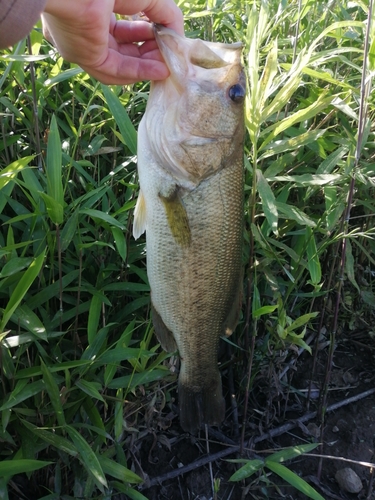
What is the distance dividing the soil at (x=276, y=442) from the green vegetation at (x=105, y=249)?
158 mm

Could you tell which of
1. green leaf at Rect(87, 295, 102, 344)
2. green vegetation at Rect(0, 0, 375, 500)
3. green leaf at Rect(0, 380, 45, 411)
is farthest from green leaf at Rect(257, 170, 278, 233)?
green leaf at Rect(0, 380, 45, 411)

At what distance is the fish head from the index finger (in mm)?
33

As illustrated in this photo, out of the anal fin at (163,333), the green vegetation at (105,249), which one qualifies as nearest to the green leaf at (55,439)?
the green vegetation at (105,249)

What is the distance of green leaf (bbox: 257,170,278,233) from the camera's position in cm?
168

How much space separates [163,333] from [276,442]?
972 mm

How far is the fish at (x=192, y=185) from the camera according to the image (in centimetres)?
154

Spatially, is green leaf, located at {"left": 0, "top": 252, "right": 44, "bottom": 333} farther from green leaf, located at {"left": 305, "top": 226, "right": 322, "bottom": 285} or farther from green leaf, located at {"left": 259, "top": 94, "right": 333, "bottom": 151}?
green leaf, located at {"left": 305, "top": 226, "right": 322, "bottom": 285}

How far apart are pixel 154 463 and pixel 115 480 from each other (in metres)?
0.37

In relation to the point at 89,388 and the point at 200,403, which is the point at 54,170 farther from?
the point at 200,403

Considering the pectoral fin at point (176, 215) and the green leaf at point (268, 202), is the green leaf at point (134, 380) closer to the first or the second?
the pectoral fin at point (176, 215)

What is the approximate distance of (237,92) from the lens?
5.15ft

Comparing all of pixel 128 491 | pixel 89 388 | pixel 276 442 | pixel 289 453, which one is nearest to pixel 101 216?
pixel 89 388

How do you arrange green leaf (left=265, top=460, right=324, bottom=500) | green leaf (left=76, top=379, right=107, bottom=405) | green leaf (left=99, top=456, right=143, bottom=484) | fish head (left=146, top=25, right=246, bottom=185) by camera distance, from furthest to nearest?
green leaf (left=265, top=460, right=324, bottom=500) < green leaf (left=99, top=456, right=143, bottom=484) < green leaf (left=76, top=379, right=107, bottom=405) < fish head (left=146, top=25, right=246, bottom=185)

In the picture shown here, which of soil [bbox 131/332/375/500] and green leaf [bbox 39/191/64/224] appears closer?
green leaf [bbox 39/191/64/224]
